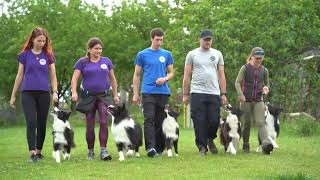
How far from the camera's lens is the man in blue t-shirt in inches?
372

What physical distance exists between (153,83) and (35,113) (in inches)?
78.6

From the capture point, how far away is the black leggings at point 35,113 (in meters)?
8.83

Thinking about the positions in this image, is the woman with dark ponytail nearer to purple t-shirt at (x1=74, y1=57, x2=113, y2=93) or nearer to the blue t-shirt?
purple t-shirt at (x1=74, y1=57, x2=113, y2=93)

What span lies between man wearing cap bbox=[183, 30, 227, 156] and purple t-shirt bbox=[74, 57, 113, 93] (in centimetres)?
137

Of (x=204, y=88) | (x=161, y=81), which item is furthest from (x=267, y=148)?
(x=161, y=81)

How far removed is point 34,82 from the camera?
8.88 meters

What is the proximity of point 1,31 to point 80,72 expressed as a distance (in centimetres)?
2371

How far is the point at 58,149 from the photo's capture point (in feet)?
29.7

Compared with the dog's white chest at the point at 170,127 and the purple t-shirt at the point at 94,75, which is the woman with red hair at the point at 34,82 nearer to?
the purple t-shirt at the point at 94,75

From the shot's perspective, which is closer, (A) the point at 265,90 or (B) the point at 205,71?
(B) the point at 205,71

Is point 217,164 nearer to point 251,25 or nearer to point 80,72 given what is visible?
point 80,72

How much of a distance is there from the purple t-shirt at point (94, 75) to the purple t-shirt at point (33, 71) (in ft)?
1.90

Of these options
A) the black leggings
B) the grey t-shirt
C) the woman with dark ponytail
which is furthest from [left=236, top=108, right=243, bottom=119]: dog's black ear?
the black leggings

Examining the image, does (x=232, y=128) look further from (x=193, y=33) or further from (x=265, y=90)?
(x=193, y=33)
